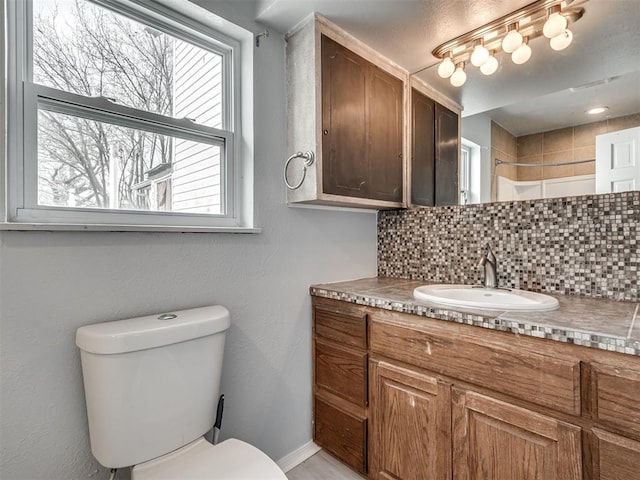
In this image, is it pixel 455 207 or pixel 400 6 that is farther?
pixel 455 207

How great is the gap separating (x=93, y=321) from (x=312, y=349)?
98 centimetres

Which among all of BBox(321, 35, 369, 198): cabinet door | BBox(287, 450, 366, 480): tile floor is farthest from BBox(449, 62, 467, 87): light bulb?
BBox(287, 450, 366, 480): tile floor

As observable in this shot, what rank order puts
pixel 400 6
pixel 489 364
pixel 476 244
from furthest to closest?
pixel 476 244
pixel 400 6
pixel 489 364

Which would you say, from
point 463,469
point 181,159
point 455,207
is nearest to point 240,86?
point 181,159

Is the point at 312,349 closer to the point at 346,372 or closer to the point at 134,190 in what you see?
the point at 346,372

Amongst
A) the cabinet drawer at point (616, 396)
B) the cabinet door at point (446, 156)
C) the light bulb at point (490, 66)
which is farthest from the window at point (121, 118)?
the cabinet drawer at point (616, 396)

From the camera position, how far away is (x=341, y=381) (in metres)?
1.51

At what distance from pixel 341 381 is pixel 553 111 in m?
1.55

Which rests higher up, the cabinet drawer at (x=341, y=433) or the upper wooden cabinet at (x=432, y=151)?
the upper wooden cabinet at (x=432, y=151)

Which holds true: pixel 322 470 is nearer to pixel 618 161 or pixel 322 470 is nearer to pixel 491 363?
pixel 491 363

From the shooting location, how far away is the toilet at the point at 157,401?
93 cm

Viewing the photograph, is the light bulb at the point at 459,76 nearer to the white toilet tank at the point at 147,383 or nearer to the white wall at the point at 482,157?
the white wall at the point at 482,157

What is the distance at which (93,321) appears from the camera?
1.05 meters

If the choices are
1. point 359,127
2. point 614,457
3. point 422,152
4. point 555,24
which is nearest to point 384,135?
point 359,127
